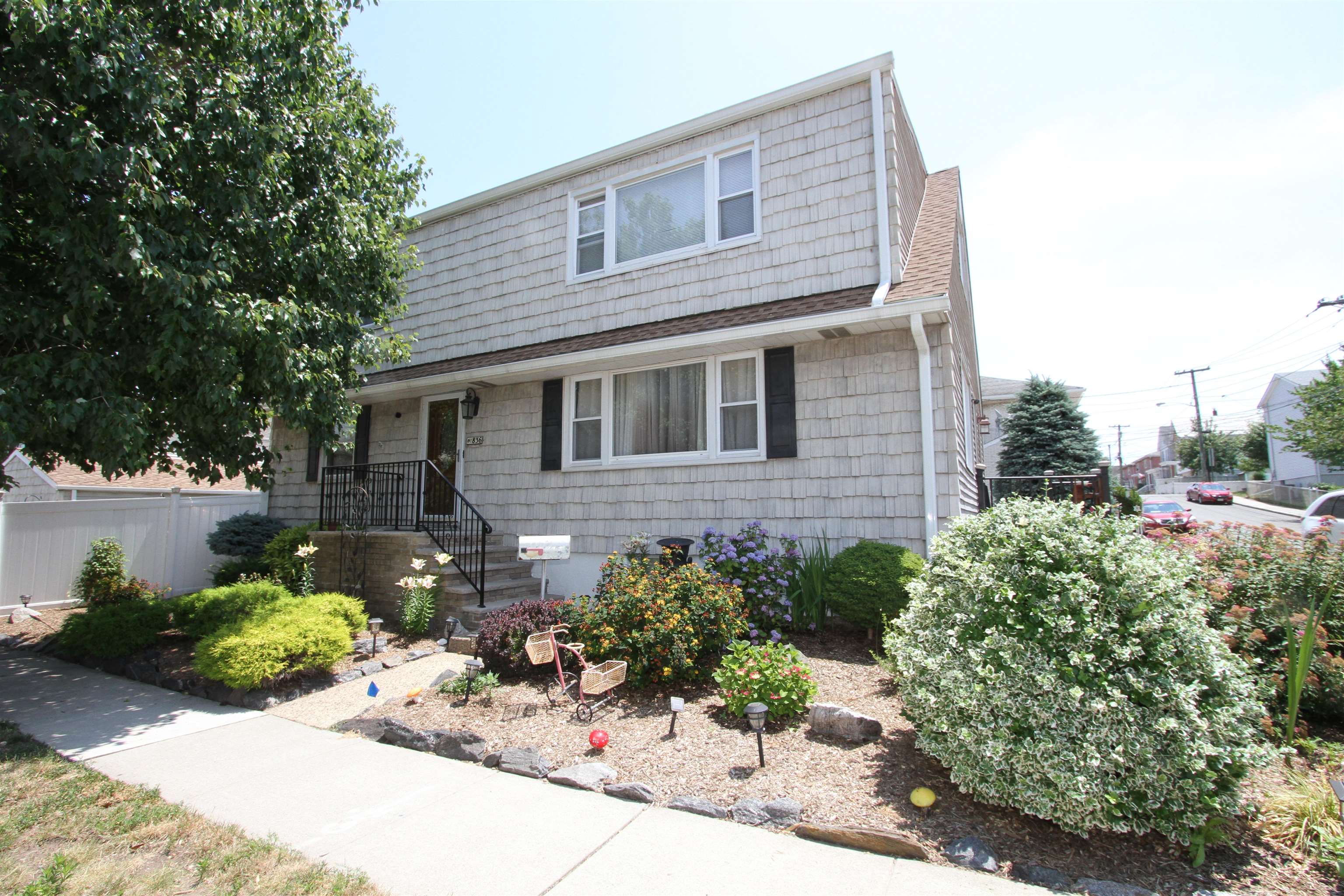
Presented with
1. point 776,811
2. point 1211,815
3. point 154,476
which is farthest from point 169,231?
point 154,476

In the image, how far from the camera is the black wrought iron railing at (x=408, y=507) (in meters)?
8.71

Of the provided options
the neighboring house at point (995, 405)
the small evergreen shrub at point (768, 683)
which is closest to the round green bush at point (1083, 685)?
the small evergreen shrub at point (768, 683)

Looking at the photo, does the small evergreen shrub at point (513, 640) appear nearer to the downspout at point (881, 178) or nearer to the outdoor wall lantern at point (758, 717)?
the outdoor wall lantern at point (758, 717)

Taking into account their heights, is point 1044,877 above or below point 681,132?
below

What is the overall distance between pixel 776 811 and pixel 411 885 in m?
1.78

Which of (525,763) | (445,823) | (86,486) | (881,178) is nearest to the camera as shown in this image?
(445,823)

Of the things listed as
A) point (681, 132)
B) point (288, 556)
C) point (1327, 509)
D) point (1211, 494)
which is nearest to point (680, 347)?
point (681, 132)

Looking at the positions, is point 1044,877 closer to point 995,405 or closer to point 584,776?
point 584,776

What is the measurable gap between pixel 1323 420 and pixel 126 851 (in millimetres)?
34615

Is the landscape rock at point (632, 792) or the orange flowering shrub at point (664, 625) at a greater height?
the orange flowering shrub at point (664, 625)

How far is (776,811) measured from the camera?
3.37m

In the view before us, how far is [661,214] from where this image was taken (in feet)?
30.0

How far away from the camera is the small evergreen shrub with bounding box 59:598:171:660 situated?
22.7 ft

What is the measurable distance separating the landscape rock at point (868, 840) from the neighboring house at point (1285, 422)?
138 ft
